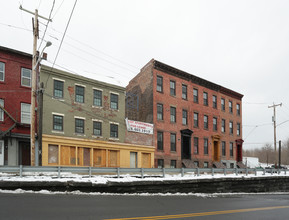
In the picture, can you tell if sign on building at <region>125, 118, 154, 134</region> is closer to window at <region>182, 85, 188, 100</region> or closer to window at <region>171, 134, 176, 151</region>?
window at <region>171, 134, 176, 151</region>

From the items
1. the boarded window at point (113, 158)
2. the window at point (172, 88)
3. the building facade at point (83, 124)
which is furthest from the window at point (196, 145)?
the boarded window at point (113, 158)

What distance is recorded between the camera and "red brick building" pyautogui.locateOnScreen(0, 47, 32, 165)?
22484 mm

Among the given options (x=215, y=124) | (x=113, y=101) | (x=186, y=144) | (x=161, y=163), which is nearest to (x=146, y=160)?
(x=161, y=163)

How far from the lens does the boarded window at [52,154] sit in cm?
2303

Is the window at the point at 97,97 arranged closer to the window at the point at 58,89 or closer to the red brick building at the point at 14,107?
the window at the point at 58,89

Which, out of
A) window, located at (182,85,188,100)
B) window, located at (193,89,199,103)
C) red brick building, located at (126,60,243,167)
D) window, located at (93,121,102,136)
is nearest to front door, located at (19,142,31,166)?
window, located at (93,121,102,136)

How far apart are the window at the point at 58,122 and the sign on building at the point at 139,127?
6861 mm

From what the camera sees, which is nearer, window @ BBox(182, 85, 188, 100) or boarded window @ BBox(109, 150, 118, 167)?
boarded window @ BBox(109, 150, 118, 167)

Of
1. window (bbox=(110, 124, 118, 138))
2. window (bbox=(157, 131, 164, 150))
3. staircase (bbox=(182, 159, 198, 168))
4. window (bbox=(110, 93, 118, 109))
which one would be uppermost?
window (bbox=(110, 93, 118, 109))

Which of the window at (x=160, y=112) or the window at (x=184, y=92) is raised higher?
the window at (x=184, y=92)

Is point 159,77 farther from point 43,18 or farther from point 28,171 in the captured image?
point 28,171

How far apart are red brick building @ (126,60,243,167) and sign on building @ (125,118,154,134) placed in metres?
0.82

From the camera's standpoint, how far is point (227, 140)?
40906mm

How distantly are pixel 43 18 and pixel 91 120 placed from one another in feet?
34.0
